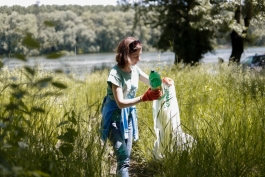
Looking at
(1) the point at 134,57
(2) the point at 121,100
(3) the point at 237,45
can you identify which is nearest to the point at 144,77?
(1) the point at 134,57

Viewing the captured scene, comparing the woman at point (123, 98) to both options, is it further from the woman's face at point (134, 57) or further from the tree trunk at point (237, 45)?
the tree trunk at point (237, 45)

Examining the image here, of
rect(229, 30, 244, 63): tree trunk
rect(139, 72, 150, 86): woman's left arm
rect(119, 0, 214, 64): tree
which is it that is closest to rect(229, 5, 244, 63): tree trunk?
rect(229, 30, 244, 63): tree trunk

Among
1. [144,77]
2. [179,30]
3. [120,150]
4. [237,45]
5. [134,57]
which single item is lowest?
[237,45]

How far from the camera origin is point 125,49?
375 cm

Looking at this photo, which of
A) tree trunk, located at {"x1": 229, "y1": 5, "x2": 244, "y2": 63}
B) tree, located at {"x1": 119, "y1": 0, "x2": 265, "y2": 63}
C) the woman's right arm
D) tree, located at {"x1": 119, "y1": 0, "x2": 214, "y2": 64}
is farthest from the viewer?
tree, located at {"x1": 119, "y1": 0, "x2": 214, "y2": 64}

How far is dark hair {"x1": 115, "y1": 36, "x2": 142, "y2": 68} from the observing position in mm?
3752

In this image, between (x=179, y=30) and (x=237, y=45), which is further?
(x=179, y=30)

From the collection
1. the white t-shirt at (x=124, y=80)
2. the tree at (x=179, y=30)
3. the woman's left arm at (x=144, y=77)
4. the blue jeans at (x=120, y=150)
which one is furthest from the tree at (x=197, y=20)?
the blue jeans at (x=120, y=150)

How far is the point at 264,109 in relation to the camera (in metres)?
4.39

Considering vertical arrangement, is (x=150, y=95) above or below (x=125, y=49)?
below

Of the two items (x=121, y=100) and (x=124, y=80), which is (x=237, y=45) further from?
(x=121, y=100)

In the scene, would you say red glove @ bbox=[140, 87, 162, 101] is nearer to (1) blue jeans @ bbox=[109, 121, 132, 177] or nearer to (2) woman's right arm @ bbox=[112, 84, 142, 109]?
(2) woman's right arm @ bbox=[112, 84, 142, 109]

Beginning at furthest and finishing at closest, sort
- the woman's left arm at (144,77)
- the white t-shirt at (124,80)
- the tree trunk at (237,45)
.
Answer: the tree trunk at (237,45), the woman's left arm at (144,77), the white t-shirt at (124,80)

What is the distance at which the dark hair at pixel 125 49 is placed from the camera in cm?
375
